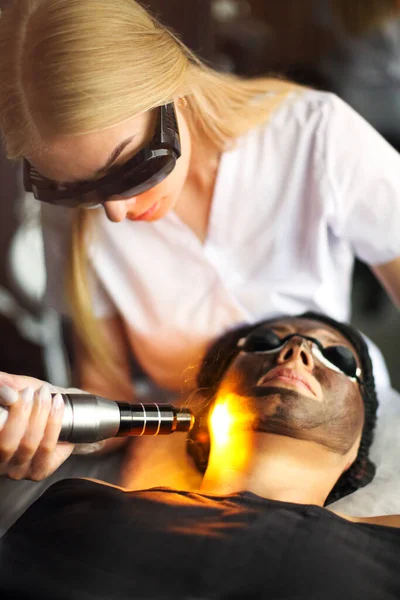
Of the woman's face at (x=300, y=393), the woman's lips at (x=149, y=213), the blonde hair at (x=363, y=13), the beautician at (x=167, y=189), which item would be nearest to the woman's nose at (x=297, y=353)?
the woman's face at (x=300, y=393)

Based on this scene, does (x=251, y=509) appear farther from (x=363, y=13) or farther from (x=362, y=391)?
(x=363, y=13)

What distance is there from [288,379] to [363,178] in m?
0.28

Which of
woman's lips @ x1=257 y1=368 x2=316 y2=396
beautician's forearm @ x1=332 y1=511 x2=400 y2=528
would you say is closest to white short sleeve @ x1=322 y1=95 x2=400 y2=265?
woman's lips @ x1=257 y1=368 x2=316 y2=396

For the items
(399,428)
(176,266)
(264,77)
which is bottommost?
(399,428)

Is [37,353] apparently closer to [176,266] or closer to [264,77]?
[176,266]

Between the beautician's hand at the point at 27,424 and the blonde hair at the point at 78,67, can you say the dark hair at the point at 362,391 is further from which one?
the blonde hair at the point at 78,67

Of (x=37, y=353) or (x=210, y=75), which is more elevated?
(x=210, y=75)

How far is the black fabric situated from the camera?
1.93ft

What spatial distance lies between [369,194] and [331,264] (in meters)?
0.14

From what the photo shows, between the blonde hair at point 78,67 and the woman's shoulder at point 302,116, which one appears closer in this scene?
the blonde hair at point 78,67

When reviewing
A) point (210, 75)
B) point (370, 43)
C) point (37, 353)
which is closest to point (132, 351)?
point (37, 353)

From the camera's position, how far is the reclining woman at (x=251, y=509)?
60cm

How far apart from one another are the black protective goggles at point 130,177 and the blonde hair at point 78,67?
2 centimetres

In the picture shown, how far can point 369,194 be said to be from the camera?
2.89ft
